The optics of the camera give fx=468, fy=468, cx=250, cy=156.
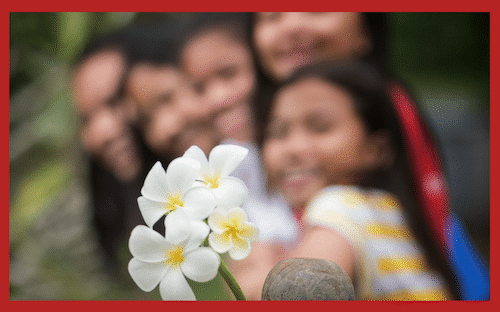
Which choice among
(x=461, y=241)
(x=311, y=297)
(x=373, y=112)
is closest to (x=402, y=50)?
(x=373, y=112)

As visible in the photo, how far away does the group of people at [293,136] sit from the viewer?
43.8 inches

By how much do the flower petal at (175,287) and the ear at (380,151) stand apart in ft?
2.22

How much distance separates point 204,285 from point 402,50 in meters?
0.78

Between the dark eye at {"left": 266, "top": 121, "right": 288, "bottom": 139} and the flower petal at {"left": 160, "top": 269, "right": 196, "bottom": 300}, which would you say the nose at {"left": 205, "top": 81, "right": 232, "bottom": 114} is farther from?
the flower petal at {"left": 160, "top": 269, "right": 196, "bottom": 300}

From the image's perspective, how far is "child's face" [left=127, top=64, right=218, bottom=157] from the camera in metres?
1.22

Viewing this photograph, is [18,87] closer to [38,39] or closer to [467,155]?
[38,39]

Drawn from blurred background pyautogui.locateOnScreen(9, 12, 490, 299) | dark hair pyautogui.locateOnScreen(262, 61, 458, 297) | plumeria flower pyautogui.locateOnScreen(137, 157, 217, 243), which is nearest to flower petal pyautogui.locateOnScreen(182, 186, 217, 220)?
plumeria flower pyautogui.locateOnScreen(137, 157, 217, 243)

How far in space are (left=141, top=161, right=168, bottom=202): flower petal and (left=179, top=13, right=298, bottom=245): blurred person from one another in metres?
0.57

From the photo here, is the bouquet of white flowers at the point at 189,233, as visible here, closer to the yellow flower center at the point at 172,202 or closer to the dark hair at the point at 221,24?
the yellow flower center at the point at 172,202

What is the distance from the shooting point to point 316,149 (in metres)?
1.14

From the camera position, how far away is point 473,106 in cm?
116

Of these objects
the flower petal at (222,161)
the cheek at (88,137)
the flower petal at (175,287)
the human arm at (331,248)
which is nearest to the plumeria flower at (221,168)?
the flower petal at (222,161)

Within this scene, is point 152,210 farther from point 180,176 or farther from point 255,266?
point 255,266

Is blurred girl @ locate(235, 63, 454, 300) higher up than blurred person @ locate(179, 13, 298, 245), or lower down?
lower down
